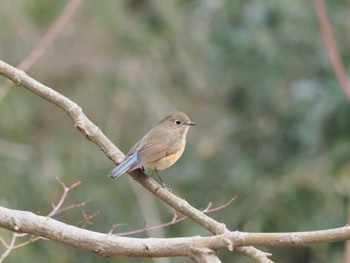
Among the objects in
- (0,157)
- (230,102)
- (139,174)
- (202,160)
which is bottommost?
(139,174)

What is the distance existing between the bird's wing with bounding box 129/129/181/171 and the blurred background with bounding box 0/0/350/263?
9.57ft

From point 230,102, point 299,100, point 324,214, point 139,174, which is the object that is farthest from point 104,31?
point 139,174

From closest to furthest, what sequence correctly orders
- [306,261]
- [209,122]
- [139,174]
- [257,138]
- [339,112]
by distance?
[139,174]
[339,112]
[306,261]
[257,138]
[209,122]

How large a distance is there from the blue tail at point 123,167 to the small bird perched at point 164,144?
0.50ft

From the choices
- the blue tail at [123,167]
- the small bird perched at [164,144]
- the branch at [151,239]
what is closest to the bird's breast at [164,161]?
the small bird perched at [164,144]

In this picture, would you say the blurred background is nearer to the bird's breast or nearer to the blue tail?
the bird's breast

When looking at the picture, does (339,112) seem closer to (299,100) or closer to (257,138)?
(299,100)

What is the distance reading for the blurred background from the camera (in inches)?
308

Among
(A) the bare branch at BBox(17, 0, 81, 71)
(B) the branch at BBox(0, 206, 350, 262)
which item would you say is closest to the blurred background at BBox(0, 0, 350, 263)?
(A) the bare branch at BBox(17, 0, 81, 71)

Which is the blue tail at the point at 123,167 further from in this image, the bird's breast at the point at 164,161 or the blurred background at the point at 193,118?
the blurred background at the point at 193,118

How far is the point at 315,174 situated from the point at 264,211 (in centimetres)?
55

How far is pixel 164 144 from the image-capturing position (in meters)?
4.62

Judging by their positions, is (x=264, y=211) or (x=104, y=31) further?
(x=104, y=31)

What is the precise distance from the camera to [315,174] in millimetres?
7801
